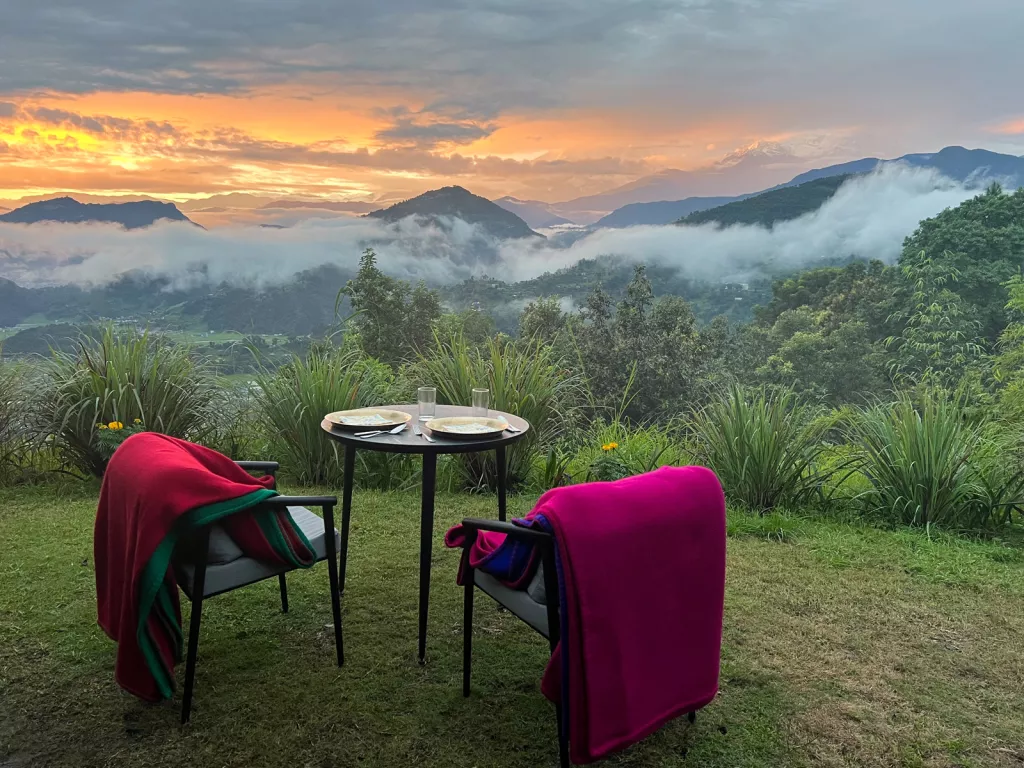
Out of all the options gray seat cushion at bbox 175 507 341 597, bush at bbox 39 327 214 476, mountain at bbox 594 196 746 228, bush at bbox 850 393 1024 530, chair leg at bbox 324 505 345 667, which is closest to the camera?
gray seat cushion at bbox 175 507 341 597

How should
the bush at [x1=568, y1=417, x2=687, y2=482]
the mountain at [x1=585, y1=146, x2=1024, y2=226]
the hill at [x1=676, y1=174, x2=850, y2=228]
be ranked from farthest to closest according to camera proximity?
the hill at [x1=676, y1=174, x2=850, y2=228] < the mountain at [x1=585, y1=146, x2=1024, y2=226] < the bush at [x1=568, y1=417, x2=687, y2=482]

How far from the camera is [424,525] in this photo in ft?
7.55

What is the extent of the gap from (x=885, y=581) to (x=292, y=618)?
2.48 m

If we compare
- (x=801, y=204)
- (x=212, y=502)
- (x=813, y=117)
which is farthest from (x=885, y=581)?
(x=801, y=204)

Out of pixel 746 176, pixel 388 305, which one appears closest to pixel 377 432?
pixel 388 305

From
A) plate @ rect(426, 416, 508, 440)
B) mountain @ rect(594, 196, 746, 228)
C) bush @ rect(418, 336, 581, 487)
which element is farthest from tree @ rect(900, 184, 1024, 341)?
plate @ rect(426, 416, 508, 440)

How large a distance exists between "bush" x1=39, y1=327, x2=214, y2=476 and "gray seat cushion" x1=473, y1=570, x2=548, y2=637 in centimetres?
302

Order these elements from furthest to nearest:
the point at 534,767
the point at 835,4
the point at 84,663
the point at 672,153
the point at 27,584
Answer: the point at 672,153 → the point at 835,4 → the point at 27,584 → the point at 84,663 → the point at 534,767

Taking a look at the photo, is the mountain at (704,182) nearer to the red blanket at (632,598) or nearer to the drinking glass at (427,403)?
the drinking glass at (427,403)

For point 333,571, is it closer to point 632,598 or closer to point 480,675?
point 480,675

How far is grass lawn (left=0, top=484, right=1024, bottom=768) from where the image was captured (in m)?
1.88

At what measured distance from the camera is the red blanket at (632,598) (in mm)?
1597

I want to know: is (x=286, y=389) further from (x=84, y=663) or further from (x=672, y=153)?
(x=672, y=153)

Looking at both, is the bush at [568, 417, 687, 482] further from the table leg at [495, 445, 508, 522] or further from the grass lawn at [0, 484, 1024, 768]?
the table leg at [495, 445, 508, 522]
